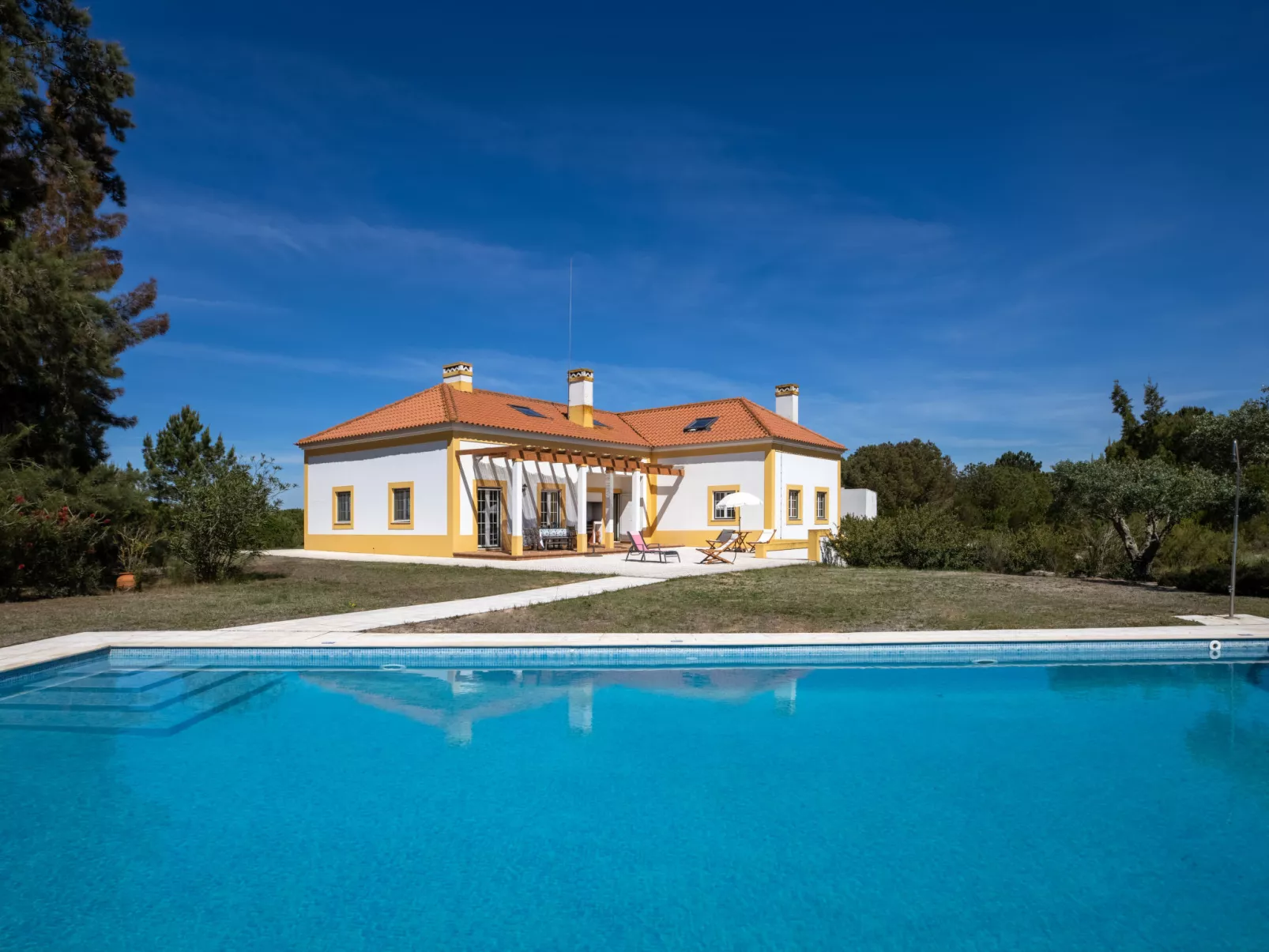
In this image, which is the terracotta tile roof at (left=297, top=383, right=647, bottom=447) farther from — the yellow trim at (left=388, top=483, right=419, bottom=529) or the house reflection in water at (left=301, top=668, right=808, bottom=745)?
the house reflection in water at (left=301, top=668, right=808, bottom=745)

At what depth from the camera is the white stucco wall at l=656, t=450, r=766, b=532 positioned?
88.4 feet

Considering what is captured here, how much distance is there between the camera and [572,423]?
28766 mm

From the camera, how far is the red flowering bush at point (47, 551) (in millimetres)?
12523

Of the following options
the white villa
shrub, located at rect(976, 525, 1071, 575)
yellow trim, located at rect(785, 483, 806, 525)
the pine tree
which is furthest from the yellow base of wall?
shrub, located at rect(976, 525, 1071, 575)

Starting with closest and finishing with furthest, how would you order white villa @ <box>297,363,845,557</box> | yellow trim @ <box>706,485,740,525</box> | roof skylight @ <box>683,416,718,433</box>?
white villa @ <box>297,363,845,557</box> < yellow trim @ <box>706,485,740,525</box> < roof skylight @ <box>683,416,718,433</box>

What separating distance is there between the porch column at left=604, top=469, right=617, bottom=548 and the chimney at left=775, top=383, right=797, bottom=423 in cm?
769

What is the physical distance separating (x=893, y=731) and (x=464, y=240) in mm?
16674

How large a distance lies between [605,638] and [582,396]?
20765 millimetres

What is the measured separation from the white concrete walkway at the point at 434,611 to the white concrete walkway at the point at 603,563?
7.96ft

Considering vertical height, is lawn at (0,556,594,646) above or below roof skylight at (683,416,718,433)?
below

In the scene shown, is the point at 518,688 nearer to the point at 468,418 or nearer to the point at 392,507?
the point at 468,418

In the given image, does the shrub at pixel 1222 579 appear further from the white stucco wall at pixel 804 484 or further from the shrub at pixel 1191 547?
the white stucco wall at pixel 804 484

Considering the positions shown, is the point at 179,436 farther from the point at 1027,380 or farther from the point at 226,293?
the point at 1027,380

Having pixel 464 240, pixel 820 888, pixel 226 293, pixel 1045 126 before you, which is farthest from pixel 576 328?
pixel 820 888
